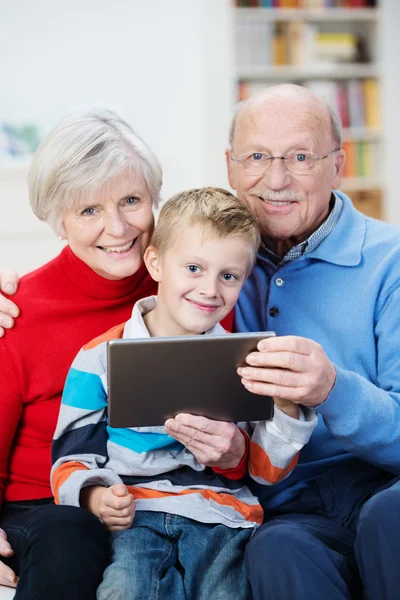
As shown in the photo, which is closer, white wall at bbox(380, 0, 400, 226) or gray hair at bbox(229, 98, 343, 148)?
gray hair at bbox(229, 98, 343, 148)

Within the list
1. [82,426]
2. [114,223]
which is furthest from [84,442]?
[114,223]

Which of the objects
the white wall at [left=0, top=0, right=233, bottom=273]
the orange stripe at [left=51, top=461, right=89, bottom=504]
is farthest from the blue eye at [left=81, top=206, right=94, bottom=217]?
the white wall at [left=0, top=0, right=233, bottom=273]

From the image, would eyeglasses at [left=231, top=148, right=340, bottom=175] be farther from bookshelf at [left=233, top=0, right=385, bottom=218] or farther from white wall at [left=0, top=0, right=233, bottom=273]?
bookshelf at [left=233, top=0, right=385, bottom=218]

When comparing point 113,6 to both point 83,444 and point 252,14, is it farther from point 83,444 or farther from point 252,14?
point 83,444

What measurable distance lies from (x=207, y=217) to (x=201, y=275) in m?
0.11

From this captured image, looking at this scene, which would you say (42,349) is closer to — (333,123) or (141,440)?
(141,440)

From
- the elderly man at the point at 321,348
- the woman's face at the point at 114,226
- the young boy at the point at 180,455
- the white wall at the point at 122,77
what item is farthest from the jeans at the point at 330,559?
the white wall at the point at 122,77

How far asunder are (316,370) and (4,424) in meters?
0.71

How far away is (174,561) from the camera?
1483 mm

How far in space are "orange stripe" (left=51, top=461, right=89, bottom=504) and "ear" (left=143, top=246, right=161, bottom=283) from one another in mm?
410

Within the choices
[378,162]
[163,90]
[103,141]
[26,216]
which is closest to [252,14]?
[163,90]

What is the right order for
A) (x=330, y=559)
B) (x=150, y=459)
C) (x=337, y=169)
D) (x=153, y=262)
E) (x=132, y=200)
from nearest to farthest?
(x=330, y=559) → (x=150, y=459) → (x=153, y=262) → (x=132, y=200) → (x=337, y=169)

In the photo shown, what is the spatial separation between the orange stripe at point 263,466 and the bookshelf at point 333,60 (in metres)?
4.00

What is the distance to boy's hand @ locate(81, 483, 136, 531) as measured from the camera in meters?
1.42
